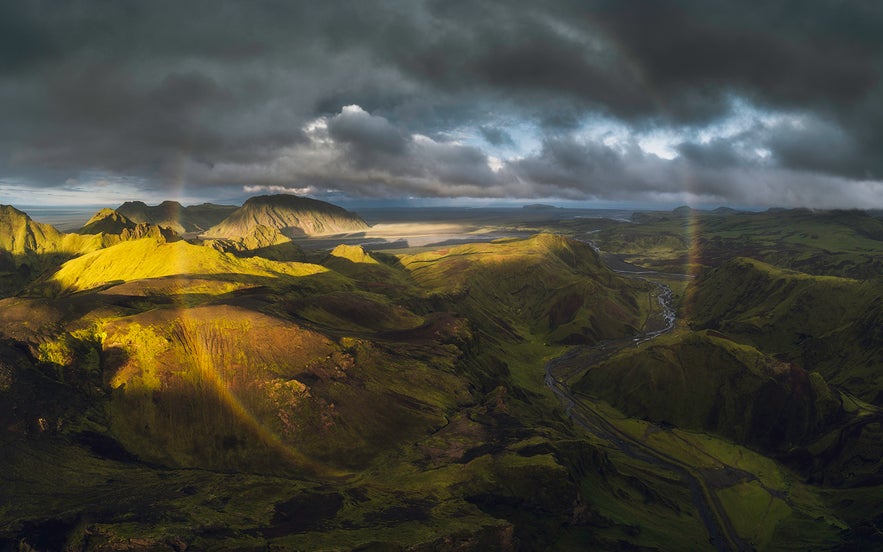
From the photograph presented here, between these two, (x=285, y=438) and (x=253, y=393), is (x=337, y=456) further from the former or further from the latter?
(x=253, y=393)

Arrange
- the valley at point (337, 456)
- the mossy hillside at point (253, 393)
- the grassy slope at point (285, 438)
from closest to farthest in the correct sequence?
the grassy slope at point (285, 438) → the valley at point (337, 456) → the mossy hillside at point (253, 393)

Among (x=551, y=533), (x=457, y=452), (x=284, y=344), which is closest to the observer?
(x=551, y=533)

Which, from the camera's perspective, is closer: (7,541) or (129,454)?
(7,541)

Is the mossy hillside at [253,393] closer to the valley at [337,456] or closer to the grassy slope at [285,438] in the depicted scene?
the grassy slope at [285,438]

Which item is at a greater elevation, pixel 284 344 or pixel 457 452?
pixel 284 344

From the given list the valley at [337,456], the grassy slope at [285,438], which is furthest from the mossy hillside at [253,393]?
the valley at [337,456]

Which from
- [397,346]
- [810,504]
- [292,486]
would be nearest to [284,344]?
[397,346]

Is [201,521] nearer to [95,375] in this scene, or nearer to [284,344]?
[284,344]

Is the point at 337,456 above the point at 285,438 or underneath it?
underneath

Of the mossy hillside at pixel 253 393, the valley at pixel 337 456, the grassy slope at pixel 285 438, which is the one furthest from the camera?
the mossy hillside at pixel 253 393

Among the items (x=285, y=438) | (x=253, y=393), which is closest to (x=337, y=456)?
(x=285, y=438)

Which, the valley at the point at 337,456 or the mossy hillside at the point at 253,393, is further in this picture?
the mossy hillside at the point at 253,393
